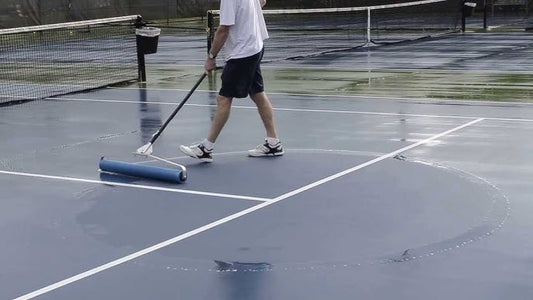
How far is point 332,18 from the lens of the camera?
35375 mm

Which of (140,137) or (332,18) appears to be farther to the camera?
(332,18)

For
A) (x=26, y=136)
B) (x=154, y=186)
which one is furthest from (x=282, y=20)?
(x=154, y=186)

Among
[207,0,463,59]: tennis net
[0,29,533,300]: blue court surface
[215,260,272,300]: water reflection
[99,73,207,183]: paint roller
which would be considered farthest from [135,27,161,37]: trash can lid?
[215,260,272,300]: water reflection

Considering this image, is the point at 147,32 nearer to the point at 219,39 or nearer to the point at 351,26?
the point at 219,39

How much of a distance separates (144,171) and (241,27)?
1.52 metres

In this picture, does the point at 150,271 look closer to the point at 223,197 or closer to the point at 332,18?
the point at 223,197

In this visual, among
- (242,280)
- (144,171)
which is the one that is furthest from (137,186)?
(242,280)

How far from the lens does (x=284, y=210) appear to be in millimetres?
6215

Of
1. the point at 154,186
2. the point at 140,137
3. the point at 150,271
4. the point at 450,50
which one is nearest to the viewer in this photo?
the point at 150,271

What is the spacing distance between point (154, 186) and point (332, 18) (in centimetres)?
2908

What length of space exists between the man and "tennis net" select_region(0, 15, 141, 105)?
5722mm

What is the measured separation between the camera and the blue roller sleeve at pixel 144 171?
7043 mm

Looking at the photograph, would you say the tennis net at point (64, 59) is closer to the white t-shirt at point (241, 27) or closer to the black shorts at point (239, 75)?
the black shorts at point (239, 75)

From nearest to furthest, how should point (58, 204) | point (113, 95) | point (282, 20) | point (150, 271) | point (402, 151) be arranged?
point (150, 271), point (58, 204), point (402, 151), point (113, 95), point (282, 20)
